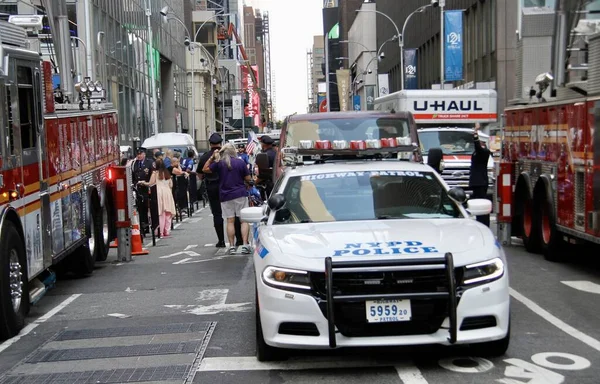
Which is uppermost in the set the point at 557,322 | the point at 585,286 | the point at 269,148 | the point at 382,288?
the point at 269,148

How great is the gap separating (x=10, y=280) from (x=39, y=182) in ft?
5.52

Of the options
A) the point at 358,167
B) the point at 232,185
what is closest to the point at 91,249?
the point at 232,185

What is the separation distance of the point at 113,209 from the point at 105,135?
4.51ft

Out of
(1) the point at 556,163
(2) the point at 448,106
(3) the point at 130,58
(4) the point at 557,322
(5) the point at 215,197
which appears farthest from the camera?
(3) the point at 130,58

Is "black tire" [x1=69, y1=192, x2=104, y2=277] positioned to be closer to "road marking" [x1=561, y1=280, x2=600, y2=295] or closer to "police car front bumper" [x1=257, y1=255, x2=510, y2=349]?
"road marking" [x1=561, y1=280, x2=600, y2=295]

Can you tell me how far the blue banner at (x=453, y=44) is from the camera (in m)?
44.7

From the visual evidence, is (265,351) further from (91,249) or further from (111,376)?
(91,249)

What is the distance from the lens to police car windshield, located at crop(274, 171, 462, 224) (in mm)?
7527

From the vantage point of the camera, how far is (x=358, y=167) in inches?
324

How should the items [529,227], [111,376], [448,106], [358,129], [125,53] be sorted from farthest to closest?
[125,53]
[448,106]
[529,227]
[358,129]
[111,376]

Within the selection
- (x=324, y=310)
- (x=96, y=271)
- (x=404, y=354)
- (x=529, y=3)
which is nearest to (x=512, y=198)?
(x=529, y=3)

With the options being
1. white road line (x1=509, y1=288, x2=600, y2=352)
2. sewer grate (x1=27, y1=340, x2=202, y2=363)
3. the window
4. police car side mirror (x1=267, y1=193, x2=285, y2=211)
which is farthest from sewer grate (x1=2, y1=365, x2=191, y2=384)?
white road line (x1=509, y1=288, x2=600, y2=352)

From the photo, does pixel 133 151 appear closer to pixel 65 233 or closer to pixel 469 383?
pixel 65 233

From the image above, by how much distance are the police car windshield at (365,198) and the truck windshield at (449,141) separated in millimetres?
14904
